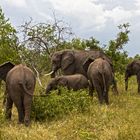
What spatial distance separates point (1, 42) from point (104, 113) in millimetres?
10894

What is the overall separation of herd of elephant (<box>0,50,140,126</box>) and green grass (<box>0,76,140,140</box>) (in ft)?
1.96

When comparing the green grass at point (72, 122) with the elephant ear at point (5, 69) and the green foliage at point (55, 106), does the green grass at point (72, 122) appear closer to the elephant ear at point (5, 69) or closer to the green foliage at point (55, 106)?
the green foliage at point (55, 106)

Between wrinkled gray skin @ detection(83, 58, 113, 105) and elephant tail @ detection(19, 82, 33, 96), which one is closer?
elephant tail @ detection(19, 82, 33, 96)

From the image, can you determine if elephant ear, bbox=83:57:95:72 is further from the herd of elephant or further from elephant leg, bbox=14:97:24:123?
elephant leg, bbox=14:97:24:123

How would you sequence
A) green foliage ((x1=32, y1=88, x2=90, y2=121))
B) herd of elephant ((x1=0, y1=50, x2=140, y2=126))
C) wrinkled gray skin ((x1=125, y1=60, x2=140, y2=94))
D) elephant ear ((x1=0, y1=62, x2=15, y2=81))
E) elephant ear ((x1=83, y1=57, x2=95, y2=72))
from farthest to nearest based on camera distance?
wrinkled gray skin ((x1=125, y1=60, x2=140, y2=94))
elephant ear ((x1=83, y1=57, x2=95, y2=72))
elephant ear ((x1=0, y1=62, x2=15, y2=81))
green foliage ((x1=32, y1=88, x2=90, y2=121))
herd of elephant ((x1=0, y1=50, x2=140, y2=126))

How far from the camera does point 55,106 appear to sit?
504 inches

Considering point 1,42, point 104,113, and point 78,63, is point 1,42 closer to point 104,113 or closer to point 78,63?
point 78,63

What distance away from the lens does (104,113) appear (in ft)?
41.4

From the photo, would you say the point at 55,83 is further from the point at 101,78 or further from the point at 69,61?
the point at 69,61

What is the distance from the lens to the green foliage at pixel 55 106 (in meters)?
12.7

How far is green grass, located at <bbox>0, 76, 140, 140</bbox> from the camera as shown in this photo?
9812 millimetres

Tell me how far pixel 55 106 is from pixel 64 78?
456cm

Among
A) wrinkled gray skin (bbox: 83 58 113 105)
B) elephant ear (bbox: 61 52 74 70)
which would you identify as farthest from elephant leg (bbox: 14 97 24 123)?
elephant ear (bbox: 61 52 74 70)

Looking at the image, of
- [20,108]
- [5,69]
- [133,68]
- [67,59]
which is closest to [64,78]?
[67,59]
